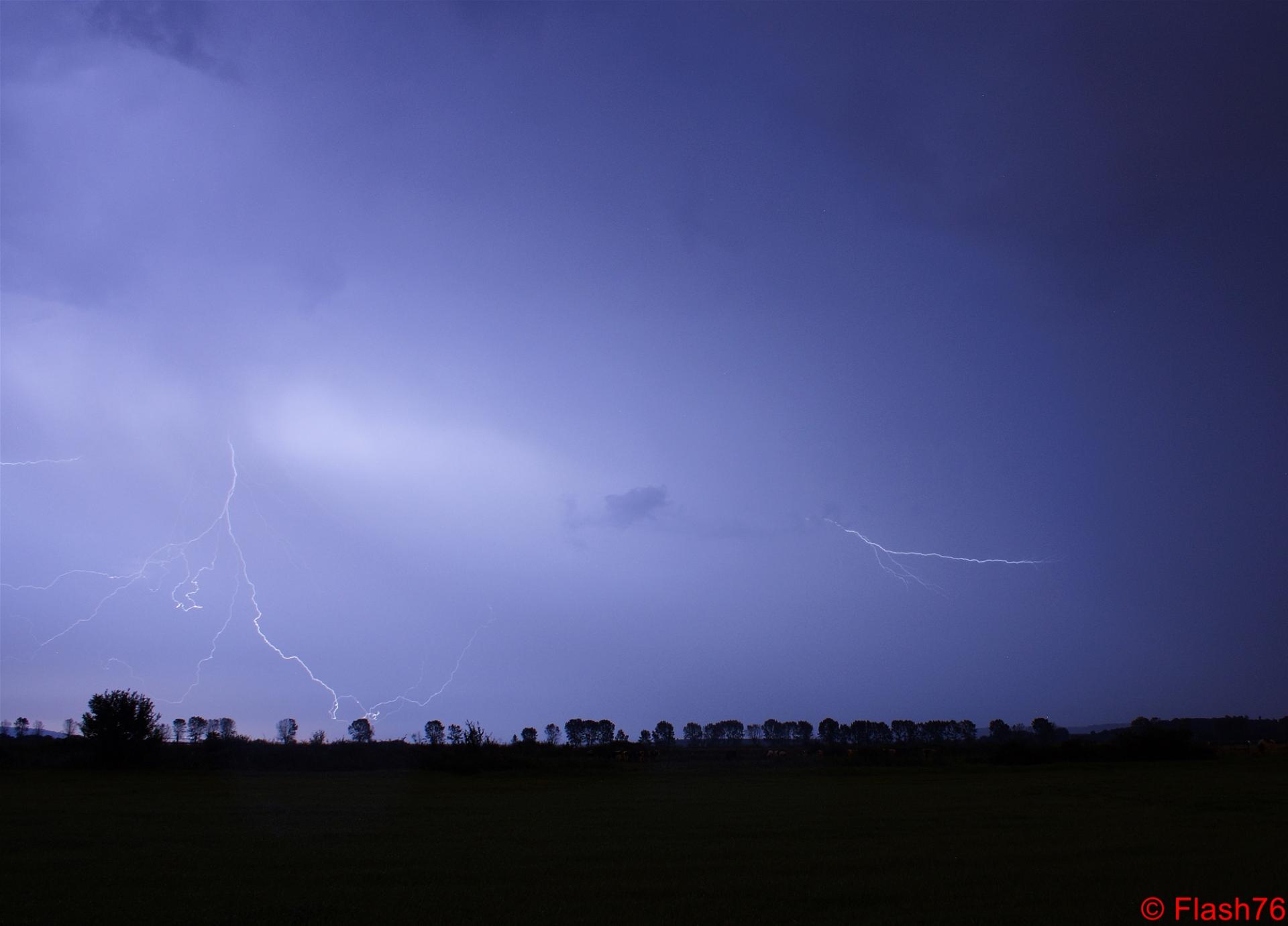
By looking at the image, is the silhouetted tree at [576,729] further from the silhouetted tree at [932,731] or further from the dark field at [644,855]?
the dark field at [644,855]

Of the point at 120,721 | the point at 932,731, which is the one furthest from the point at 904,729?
the point at 120,721

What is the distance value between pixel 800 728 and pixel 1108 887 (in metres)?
197

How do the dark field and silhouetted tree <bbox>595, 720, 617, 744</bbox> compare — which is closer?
the dark field

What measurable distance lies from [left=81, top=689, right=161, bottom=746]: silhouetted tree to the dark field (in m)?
30.4

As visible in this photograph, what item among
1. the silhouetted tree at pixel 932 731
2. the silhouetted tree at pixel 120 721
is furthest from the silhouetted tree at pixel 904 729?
the silhouetted tree at pixel 120 721

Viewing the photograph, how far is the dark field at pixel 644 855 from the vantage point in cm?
1213

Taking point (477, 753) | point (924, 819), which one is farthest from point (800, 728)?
point (924, 819)

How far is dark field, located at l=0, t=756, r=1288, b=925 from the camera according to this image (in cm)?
1213

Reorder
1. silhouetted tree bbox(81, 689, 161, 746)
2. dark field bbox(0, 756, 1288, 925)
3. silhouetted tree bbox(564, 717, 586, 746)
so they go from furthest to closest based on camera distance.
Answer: silhouetted tree bbox(564, 717, 586, 746) < silhouetted tree bbox(81, 689, 161, 746) < dark field bbox(0, 756, 1288, 925)

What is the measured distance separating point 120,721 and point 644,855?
56.6m

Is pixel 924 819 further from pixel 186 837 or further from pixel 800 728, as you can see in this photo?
pixel 800 728

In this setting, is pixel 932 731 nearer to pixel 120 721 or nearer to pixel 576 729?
pixel 576 729

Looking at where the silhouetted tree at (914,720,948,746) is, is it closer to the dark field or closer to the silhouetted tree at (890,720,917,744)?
the silhouetted tree at (890,720,917,744)

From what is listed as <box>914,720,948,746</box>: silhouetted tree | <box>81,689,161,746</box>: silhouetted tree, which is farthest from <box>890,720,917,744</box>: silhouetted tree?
<box>81,689,161,746</box>: silhouetted tree
